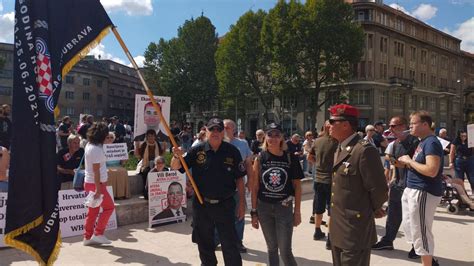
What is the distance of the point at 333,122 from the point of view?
3.62 metres

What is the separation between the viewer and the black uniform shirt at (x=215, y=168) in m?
4.46

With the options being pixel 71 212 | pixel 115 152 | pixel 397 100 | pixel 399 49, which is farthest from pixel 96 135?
pixel 399 49

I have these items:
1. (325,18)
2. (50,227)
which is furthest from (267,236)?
(325,18)

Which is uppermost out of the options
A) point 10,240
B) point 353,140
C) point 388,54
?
point 388,54

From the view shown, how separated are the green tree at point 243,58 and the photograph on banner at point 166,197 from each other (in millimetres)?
40261

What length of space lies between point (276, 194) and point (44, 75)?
2744 mm

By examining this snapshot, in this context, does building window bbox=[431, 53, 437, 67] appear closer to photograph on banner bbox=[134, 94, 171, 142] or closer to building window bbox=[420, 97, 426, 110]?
building window bbox=[420, 97, 426, 110]

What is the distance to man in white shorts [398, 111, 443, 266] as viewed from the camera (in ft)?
14.9

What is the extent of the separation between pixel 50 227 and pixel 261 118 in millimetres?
58187

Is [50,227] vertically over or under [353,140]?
under

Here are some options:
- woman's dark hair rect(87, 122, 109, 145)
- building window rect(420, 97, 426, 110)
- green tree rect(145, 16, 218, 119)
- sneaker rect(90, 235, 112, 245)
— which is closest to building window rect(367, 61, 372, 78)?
building window rect(420, 97, 426, 110)

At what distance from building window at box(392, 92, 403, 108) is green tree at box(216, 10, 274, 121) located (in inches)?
764

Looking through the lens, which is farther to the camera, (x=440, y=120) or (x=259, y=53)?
(x=440, y=120)

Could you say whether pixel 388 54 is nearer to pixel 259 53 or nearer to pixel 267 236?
pixel 259 53
